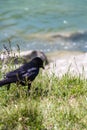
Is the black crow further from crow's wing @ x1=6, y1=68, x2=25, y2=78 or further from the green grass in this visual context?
the green grass

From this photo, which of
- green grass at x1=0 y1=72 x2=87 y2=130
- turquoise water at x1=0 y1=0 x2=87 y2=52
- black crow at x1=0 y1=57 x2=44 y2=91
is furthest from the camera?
turquoise water at x1=0 y1=0 x2=87 y2=52

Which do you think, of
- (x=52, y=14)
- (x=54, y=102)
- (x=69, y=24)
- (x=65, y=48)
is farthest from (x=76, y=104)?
(x=52, y=14)

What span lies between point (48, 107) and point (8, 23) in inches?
503

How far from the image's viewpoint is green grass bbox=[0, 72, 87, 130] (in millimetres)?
5023

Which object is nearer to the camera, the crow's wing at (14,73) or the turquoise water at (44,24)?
the crow's wing at (14,73)

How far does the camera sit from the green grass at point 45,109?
502cm

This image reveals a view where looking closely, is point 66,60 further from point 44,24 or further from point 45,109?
point 45,109

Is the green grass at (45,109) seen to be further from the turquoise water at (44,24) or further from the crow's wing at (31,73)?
the turquoise water at (44,24)

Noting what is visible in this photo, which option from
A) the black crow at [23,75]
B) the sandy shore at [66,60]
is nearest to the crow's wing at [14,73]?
the black crow at [23,75]

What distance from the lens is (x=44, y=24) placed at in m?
17.6

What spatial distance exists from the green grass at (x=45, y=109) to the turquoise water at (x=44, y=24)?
25.5 ft

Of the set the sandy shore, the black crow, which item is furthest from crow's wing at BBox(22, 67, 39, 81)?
the sandy shore

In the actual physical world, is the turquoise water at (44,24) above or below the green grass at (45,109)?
below

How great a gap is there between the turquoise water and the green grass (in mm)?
7772
